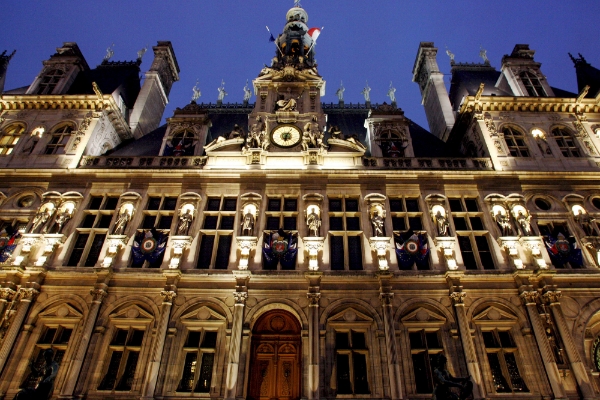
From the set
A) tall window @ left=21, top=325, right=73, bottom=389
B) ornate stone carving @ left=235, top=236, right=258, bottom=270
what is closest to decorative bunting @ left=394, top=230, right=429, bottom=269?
ornate stone carving @ left=235, top=236, right=258, bottom=270

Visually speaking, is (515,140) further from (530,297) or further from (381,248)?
(381,248)

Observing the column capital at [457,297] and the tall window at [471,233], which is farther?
the tall window at [471,233]

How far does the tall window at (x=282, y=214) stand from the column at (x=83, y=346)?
7.39 meters

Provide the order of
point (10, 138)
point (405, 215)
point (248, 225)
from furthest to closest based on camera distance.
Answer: point (10, 138) < point (405, 215) < point (248, 225)

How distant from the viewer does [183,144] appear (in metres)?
22.9

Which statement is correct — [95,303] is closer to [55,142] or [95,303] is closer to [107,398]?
[107,398]

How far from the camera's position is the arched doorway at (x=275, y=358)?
1507 centimetres

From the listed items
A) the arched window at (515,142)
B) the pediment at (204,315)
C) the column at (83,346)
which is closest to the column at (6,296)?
the column at (83,346)

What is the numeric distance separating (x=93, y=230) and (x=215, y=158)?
6.67m

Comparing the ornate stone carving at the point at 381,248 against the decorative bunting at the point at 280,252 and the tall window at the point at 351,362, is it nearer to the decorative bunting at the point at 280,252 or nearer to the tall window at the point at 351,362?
the tall window at the point at 351,362

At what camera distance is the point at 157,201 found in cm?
2017

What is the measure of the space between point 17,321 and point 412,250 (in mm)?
15914

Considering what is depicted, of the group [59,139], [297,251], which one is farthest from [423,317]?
[59,139]

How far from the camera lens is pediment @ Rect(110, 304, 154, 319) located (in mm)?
16234
